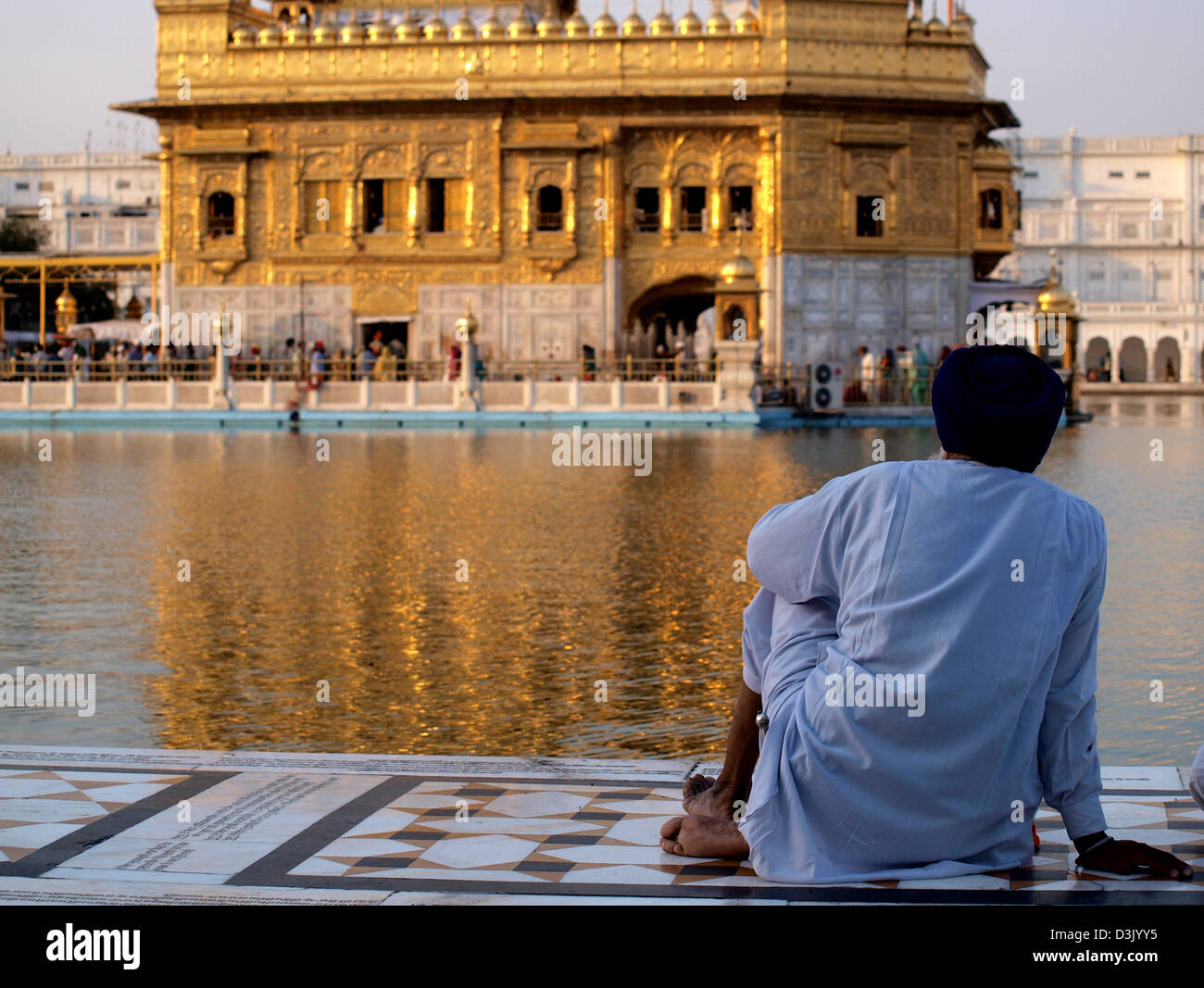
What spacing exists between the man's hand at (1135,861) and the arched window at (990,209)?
120ft

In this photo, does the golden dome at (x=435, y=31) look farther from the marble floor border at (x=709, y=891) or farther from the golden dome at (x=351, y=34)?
the marble floor border at (x=709, y=891)

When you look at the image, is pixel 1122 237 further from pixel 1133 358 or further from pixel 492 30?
pixel 492 30

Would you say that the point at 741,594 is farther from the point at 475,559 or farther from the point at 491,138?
the point at 491,138

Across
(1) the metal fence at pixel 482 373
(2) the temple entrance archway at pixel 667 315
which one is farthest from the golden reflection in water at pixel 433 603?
(2) the temple entrance archway at pixel 667 315

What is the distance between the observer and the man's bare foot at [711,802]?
384 cm

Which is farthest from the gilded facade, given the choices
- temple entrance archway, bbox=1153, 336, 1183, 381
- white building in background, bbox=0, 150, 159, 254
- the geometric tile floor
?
white building in background, bbox=0, 150, 159, 254

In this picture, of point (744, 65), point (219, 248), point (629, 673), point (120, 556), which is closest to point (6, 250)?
point (219, 248)

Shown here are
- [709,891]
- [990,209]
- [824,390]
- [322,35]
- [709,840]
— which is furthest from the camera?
[990,209]

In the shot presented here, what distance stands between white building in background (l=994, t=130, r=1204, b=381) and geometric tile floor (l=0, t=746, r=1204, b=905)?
6941 cm

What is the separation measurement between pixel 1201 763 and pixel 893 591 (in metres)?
0.93

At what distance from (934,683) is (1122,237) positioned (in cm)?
7620

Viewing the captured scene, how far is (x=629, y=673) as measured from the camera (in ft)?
24.0

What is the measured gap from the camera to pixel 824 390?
3319cm

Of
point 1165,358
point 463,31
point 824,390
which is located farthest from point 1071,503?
point 1165,358
